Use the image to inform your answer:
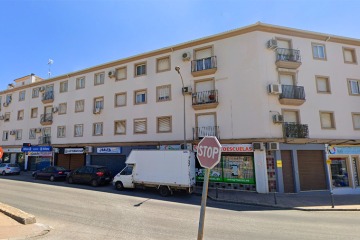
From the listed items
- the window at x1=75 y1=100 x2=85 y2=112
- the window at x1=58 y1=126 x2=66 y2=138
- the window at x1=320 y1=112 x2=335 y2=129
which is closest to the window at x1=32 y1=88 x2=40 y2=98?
the window at x1=58 y1=126 x2=66 y2=138

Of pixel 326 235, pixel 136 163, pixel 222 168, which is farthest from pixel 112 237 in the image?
pixel 222 168

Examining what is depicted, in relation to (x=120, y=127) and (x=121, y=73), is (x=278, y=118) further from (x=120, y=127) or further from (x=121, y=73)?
(x=121, y=73)

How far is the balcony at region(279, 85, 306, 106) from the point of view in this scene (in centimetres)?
1681

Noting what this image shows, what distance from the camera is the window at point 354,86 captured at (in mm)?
18641

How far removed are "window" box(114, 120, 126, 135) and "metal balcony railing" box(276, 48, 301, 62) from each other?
15.1 meters

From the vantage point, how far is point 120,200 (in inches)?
481

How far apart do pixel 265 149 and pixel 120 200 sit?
1048 centimetres

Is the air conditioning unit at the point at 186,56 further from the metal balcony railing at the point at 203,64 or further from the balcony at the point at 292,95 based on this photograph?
the balcony at the point at 292,95

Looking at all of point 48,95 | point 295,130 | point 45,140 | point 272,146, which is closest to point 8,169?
point 45,140

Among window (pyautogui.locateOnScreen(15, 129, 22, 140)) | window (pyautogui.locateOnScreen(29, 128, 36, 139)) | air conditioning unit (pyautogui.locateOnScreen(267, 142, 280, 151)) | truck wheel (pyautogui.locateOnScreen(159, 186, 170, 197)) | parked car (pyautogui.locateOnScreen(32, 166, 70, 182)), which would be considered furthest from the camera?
window (pyautogui.locateOnScreen(15, 129, 22, 140))

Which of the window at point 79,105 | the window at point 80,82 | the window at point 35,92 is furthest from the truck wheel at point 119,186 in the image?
the window at point 35,92

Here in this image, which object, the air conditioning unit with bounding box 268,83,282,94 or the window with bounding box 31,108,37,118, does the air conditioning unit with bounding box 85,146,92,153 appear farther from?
the air conditioning unit with bounding box 268,83,282,94

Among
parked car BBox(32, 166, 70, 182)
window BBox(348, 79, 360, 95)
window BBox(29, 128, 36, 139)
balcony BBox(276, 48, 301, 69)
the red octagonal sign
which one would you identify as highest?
balcony BBox(276, 48, 301, 69)

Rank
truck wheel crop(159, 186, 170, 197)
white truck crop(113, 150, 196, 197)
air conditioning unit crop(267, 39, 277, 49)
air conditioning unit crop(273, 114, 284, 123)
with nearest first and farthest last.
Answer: white truck crop(113, 150, 196, 197) < truck wheel crop(159, 186, 170, 197) < air conditioning unit crop(273, 114, 284, 123) < air conditioning unit crop(267, 39, 277, 49)
